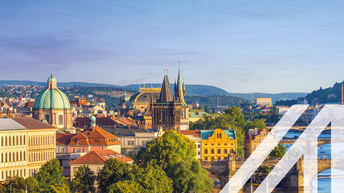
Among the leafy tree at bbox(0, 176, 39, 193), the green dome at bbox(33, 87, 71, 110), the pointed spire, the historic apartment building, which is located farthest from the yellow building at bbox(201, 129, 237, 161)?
the leafy tree at bbox(0, 176, 39, 193)

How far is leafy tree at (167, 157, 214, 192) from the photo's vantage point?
58125mm

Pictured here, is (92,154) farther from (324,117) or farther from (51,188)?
(324,117)

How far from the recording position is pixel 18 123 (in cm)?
5616

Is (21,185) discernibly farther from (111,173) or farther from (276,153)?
(276,153)

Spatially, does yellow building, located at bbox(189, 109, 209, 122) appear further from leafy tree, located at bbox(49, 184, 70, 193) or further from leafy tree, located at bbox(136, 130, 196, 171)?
leafy tree, located at bbox(49, 184, 70, 193)

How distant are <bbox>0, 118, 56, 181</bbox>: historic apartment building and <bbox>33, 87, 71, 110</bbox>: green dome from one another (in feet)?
60.2

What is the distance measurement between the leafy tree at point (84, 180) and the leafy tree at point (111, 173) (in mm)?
718

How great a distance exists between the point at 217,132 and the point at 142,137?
1315 cm

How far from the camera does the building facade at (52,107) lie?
79875 millimetres

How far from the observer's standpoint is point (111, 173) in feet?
174

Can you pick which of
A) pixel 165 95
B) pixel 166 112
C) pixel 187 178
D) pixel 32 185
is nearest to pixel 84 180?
pixel 32 185

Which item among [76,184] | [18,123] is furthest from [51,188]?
[18,123]

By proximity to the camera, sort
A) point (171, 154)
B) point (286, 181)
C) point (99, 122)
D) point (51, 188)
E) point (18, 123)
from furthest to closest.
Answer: point (99, 122) → point (286, 181) → point (171, 154) → point (18, 123) → point (51, 188)

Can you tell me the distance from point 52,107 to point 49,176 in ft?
103
